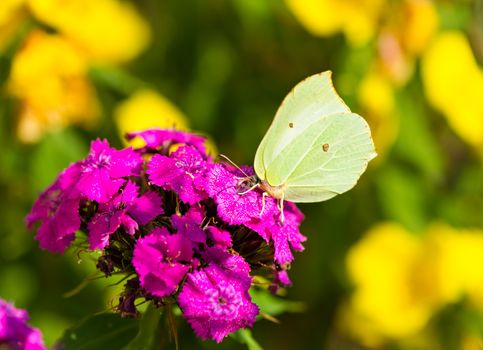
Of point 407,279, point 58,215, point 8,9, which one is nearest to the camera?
point 58,215

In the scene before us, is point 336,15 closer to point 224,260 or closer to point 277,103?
point 277,103

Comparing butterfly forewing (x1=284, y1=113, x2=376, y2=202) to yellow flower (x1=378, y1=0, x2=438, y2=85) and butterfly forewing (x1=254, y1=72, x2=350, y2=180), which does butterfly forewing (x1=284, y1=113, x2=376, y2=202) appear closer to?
butterfly forewing (x1=254, y1=72, x2=350, y2=180)

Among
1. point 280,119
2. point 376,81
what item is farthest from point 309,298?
point 280,119

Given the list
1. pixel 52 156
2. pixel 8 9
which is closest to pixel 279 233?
pixel 52 156

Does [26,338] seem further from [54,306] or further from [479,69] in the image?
[479,69]

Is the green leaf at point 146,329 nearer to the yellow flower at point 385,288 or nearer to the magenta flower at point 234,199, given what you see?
the magenta flower at point 234,199

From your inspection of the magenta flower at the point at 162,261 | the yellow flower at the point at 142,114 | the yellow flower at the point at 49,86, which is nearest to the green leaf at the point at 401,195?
the yellow flower at the point at 142,114
